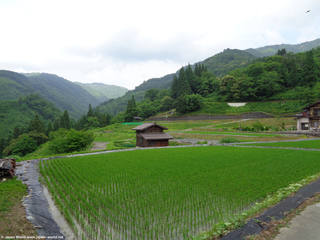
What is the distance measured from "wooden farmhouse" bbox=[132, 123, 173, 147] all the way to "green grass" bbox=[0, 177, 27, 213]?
19.4m

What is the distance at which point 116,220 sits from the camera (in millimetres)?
5855

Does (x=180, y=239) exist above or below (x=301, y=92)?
below

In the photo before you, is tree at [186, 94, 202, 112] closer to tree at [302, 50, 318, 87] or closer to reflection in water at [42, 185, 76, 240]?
tree at [302, 50, 318, 87]

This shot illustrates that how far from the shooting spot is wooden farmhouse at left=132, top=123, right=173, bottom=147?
28.6 m

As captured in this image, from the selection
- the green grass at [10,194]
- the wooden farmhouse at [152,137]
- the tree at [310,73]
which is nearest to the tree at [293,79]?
the tree at [310,73]

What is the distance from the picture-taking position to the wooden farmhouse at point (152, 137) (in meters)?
28.6

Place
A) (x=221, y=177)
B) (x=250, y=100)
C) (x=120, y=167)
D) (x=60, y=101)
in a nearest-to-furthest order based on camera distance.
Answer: (x=221, y=177) → (x=120, y=167) → (x=250, y=100) → (x=60, y=101)

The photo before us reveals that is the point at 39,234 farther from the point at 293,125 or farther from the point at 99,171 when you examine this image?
the point at 293,125

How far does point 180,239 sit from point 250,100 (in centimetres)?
6480

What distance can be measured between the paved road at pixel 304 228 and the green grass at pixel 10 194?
9.00m

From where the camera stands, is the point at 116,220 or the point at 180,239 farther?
the point at 116,220

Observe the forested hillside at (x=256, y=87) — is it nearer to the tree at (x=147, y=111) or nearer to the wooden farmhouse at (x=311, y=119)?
the tree at (x=147, y=111)

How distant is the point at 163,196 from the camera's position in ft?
25.0

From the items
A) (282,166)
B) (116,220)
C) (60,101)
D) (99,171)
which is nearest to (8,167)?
(99,171)
